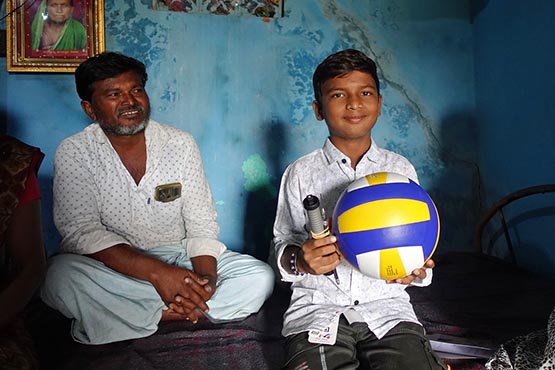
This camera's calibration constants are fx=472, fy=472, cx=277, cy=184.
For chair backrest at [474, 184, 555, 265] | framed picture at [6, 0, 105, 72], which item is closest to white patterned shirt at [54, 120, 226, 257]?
framed picture at [6, 0, 105, 72]

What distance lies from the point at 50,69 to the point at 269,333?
195 centimetres

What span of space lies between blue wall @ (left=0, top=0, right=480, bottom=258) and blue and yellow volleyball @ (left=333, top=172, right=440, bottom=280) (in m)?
1.67

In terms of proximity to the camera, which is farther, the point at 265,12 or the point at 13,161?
the point at 265,12

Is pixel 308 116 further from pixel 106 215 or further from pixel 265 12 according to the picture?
pixel 106 215

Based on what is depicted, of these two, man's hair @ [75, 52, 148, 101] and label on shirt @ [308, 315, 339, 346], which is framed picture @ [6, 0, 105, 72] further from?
label on shirt @ [308, 315, 339, 346]

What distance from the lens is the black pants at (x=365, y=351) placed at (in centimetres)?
128

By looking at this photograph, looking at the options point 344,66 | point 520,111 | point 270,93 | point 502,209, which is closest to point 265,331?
point 344,66

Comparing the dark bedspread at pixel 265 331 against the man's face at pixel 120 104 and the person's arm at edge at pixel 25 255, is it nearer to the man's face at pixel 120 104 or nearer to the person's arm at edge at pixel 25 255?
the person's arm at edge at pixel 25 255

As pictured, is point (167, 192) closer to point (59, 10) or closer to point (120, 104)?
point (120, 104)

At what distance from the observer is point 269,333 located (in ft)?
6.15

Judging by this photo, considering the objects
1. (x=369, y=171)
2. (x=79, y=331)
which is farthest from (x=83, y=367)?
(x=369, y=171)

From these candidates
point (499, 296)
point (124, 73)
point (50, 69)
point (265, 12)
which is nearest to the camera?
point (124, 73)

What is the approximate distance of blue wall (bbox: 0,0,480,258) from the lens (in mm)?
2766

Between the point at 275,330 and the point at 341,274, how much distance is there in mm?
554
